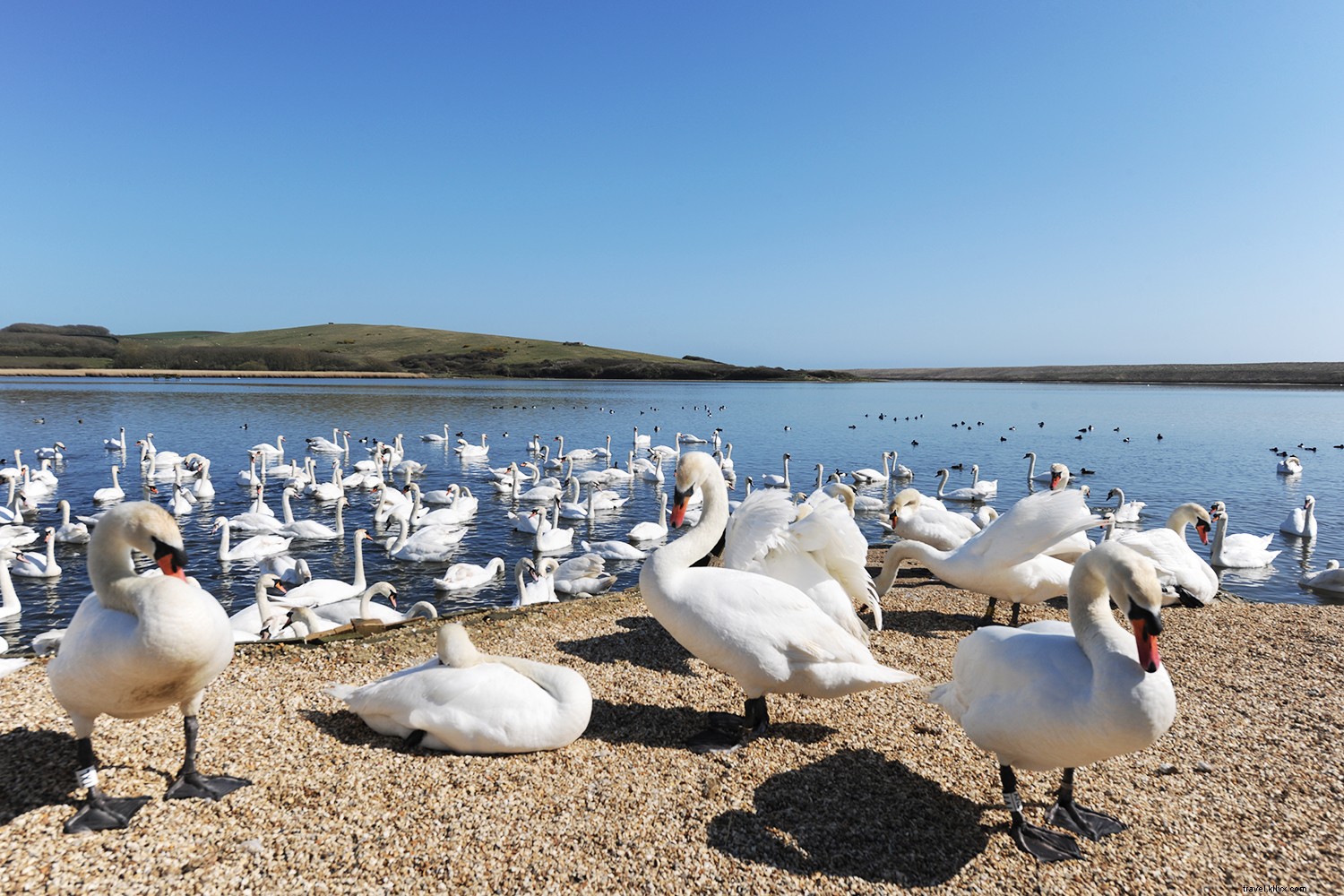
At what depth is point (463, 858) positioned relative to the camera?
3.92 meters

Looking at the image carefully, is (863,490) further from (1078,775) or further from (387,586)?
(1078,775)

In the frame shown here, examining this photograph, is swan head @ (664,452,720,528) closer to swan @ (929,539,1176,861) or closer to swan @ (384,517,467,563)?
swan @ (929,539,1176,861)

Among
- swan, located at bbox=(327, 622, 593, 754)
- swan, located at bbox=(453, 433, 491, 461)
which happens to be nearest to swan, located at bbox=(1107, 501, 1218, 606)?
swan, located at bbox=(327, 622, 593, 754)

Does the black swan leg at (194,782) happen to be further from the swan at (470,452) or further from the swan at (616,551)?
the swan at (470,452)

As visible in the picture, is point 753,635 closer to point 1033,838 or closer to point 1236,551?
point 1033,838

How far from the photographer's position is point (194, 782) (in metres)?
4.36

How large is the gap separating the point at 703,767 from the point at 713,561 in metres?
4.82

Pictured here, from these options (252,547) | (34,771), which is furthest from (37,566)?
(34,771)

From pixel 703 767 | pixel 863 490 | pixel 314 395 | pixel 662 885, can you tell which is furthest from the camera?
pixel 314 395

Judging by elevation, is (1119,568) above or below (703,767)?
above

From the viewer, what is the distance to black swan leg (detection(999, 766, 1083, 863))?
417 centimetres

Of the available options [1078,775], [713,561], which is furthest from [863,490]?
[1078,775]

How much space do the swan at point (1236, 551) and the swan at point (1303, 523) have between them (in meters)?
3.77

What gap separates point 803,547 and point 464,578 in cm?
865
